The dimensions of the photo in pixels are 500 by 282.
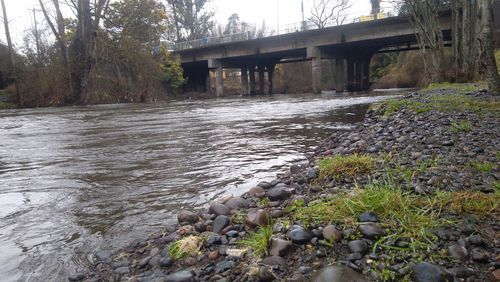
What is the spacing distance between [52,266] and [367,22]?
3380 centimetres

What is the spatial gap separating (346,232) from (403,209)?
429 mm

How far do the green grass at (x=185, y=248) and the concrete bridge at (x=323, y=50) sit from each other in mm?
29991

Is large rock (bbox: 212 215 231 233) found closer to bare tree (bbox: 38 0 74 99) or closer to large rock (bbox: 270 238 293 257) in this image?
large rock (bbox: 270 238 293 257)

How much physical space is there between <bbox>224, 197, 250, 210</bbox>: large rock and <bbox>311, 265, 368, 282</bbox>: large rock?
1.37 meters

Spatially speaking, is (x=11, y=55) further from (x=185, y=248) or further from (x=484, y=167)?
(x=484, y=167)

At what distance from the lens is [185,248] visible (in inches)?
100

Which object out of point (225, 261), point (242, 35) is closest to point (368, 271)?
point (225, 261)

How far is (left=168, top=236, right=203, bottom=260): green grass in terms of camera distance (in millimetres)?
2520

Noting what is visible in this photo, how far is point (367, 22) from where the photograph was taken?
32.7m

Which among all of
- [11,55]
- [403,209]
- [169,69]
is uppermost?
[11,55]

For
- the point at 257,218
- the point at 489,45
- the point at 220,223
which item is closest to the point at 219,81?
the point at 489,45

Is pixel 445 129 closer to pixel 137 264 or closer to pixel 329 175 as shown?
pixel 329 175

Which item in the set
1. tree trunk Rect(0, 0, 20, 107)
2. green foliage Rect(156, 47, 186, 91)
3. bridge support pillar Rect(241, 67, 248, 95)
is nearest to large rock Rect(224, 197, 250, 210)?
tree trunk Rect(0, 0, 20, 107)

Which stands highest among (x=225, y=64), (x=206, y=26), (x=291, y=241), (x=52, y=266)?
(x=206, y=26)
